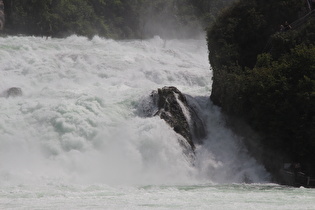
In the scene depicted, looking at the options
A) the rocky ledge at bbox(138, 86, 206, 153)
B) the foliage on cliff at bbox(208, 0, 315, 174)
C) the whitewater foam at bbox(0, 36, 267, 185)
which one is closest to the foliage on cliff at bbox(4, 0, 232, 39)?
the whitewater foam at bbox(0, 36, 267, 185)

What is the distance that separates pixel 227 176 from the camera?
29.0 m

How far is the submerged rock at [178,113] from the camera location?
100 ft

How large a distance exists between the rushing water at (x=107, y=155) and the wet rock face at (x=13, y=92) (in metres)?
0.38

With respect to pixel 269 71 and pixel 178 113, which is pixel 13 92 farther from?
pixel 269 71

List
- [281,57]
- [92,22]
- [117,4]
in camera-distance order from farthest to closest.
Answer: [117,4] → [92,22] → [281,57]

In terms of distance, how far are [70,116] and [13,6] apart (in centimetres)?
4313

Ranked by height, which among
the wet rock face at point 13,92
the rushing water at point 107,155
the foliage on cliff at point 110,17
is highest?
the foliage on cliff at point 110,17

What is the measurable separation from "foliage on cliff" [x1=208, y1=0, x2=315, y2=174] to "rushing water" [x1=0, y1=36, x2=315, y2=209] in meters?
1.82

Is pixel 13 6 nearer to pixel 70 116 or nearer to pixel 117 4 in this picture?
pixel 117 4

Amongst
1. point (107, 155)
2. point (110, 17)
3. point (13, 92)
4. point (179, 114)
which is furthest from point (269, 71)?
point (110, 17)

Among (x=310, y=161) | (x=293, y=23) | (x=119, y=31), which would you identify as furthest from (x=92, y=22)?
(x=310, y=161)

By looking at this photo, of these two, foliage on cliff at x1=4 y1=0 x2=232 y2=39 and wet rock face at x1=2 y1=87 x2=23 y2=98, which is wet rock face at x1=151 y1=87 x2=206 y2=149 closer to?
wet rock face at x1=2 y1=87 x2=23 y2=98

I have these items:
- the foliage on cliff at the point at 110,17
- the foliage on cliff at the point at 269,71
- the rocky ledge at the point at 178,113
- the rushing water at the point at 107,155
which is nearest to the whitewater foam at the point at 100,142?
the rushing water at the point at 107,155

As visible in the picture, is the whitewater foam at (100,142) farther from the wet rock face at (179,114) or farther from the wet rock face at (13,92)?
the wet rock face at (179,114)
